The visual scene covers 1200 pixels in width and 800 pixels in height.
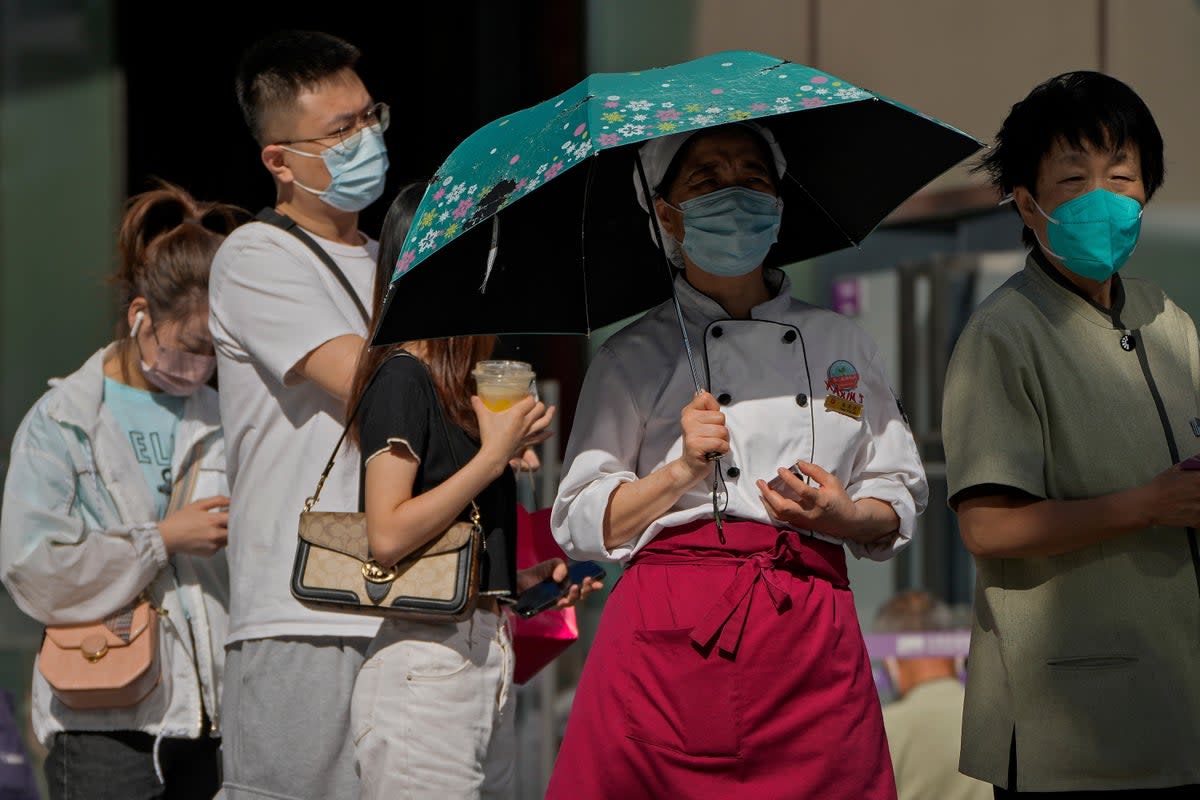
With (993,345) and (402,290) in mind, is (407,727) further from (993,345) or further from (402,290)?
(993,345)

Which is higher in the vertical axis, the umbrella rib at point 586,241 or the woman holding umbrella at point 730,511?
the umbrella rib at point 586,241

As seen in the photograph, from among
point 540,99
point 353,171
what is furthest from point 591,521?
point 540,99

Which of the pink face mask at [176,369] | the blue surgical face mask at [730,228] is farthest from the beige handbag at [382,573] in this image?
the pink face mask at [176,369]

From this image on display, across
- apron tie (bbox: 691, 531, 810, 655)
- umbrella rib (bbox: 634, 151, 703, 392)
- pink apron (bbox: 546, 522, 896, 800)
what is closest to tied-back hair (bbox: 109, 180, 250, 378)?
umbrella rib (bbox: 634, 151, 703, 392)

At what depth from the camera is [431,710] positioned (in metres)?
3.28

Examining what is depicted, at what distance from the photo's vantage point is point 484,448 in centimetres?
327

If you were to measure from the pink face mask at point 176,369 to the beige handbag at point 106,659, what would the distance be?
0.53m

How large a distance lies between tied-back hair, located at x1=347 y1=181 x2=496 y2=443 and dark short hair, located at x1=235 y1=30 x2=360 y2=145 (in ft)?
2.21

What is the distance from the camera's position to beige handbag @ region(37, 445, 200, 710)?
4.05 m

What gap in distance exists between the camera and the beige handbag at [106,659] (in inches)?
160

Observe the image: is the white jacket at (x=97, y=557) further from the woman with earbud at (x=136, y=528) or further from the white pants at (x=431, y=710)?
the white pants at (x=431, y=710)

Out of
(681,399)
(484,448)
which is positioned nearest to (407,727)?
(484,448)

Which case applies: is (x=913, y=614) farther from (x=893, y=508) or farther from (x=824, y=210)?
(x=893, y=508)

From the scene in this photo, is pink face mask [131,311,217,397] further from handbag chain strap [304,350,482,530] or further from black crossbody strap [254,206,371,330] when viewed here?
handbag chain strap [304,350,482,530]
